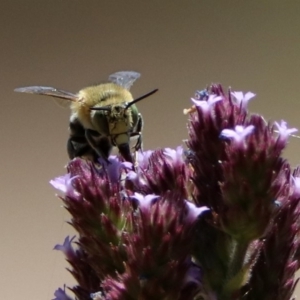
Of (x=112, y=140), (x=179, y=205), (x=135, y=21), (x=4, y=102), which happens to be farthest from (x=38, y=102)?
(x=179, y=205)

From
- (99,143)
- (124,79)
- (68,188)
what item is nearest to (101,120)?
(99,143)

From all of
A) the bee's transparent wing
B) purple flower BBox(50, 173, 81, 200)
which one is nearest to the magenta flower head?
purple flower BBox(50, 173, 81, 200)

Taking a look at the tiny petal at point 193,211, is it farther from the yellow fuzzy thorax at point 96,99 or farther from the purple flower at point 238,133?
the yellow fuzzy thorax at point 96,99

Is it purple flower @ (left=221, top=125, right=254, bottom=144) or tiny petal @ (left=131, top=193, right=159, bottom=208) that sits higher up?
purple flower @ (left=221, top=125, right=254, bottom=144)

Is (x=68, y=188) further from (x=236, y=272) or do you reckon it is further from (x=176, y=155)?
(x=236, y=272)

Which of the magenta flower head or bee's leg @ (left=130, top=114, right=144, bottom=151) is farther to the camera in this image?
bee's leg @ (left=130, top=114, right=144, bottom=151)

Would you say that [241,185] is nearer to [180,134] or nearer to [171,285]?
[171,285]

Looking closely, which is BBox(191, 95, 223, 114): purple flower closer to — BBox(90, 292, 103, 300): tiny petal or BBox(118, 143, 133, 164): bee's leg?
BBox(118, 143, 133, 164): bee's leg

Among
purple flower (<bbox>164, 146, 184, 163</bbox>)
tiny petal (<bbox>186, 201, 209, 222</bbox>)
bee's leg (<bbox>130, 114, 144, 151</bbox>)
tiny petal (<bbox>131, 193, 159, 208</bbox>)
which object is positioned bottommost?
tiny petal (<bbox>186, 201, 209, 222</bbox>)
